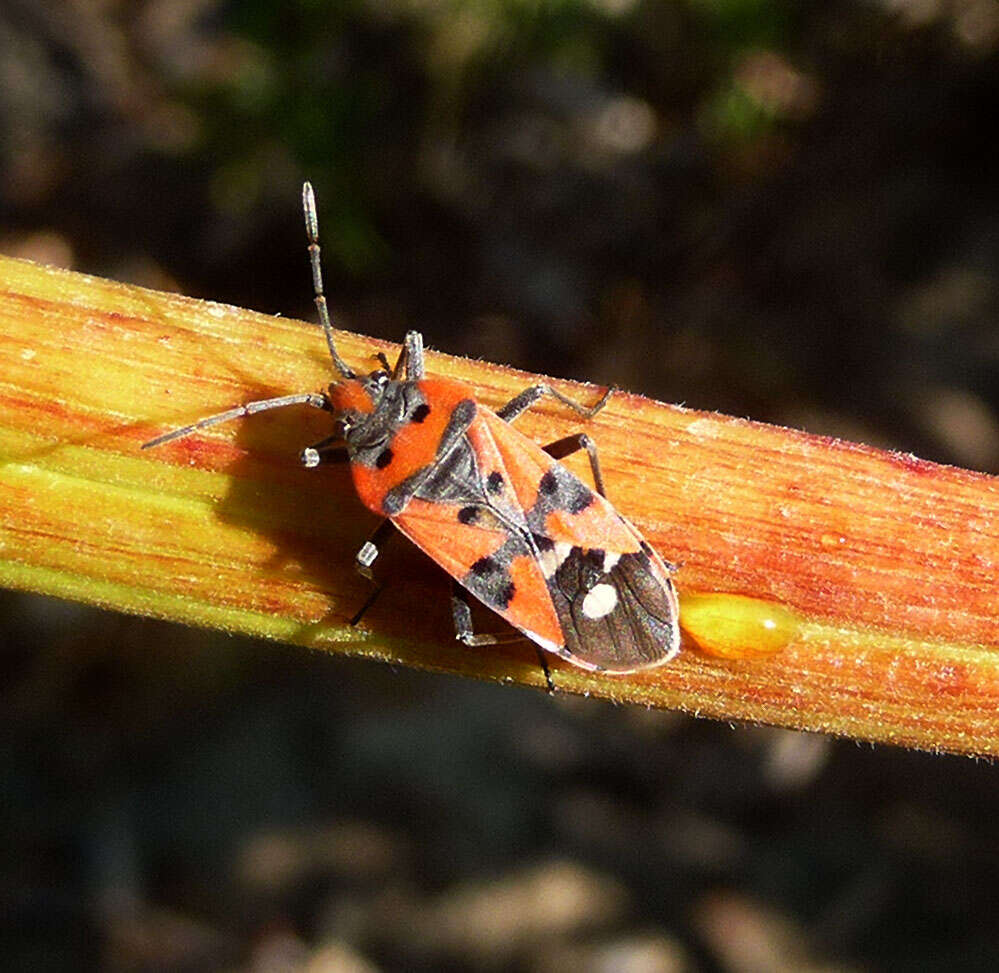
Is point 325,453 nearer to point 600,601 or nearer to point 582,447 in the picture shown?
point 582,447

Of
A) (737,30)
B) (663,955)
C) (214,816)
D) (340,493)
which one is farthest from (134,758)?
(737,30)

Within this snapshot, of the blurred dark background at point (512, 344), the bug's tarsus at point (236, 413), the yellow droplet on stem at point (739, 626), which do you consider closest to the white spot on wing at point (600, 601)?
the yellow droplet on stem at point (739, 626)

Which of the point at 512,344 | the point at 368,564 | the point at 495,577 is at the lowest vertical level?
the point at 512,344

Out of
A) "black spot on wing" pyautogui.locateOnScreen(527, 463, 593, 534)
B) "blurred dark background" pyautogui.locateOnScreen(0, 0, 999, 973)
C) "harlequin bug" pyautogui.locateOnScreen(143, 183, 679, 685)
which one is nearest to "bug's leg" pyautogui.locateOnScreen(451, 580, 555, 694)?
"harlequin bug" pyautogui.locateOnScreen(143, 183, 679, 685)

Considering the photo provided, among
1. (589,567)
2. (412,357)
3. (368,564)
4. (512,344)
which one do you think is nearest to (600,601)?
(589,567)

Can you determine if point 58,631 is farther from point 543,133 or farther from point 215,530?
point 543,133

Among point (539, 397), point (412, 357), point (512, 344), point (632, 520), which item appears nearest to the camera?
point (632, 520)

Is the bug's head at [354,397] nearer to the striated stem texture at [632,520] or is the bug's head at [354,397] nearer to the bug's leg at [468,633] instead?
the striated stem texture at [632,520]

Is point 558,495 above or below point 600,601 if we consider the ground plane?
above
